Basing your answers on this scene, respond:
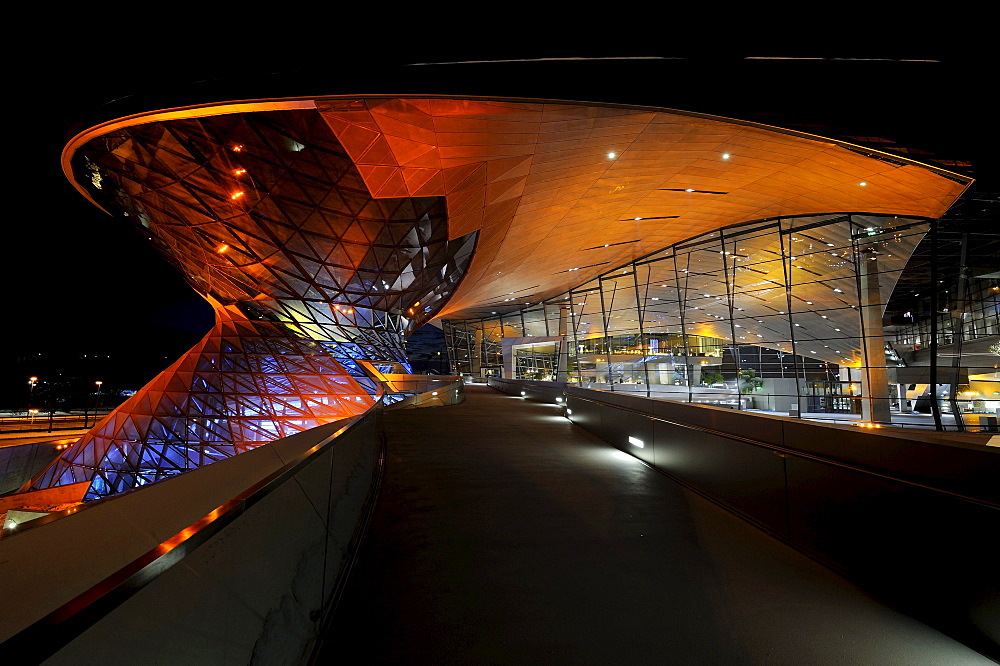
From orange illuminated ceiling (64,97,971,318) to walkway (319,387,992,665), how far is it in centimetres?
624

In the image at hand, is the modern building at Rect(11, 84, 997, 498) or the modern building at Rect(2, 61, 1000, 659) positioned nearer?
the modern building at Rect(2, 61, 1000, 659)

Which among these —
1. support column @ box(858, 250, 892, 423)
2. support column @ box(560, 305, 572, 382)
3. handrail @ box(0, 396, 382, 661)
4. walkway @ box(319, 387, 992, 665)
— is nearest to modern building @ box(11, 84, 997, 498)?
support column @ box(858, 250, 892, 423)

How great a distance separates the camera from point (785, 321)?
20.1m

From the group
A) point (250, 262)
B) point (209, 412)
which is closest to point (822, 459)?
point (209, 412)

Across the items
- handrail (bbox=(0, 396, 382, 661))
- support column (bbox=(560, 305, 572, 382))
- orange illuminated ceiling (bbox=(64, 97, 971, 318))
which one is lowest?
handrail (bbox=(0, 396, 382, 661))

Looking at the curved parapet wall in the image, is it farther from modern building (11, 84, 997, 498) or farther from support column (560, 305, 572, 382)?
support column (560, 305, 572, 382)

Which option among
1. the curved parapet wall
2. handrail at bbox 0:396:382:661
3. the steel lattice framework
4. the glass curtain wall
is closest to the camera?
handrail at bbox 0:396:382:661

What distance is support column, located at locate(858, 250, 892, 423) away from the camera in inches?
660

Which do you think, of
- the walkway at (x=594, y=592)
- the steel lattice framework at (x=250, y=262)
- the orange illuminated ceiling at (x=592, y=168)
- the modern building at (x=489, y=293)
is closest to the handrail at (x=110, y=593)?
the modern building at (x=489, y=293)

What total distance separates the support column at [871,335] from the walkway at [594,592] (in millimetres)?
14982

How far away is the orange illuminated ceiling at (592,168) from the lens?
380 inches

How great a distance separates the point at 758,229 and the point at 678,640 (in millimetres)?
20202

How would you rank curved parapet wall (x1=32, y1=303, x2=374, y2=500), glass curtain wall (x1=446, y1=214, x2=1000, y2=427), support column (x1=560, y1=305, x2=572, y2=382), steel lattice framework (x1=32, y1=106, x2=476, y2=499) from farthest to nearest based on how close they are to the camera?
1. support column (x1=560, y1=305, x2=572, y2=382)
2. curved parapet wall (x1=32, y1=303, x2=374, y2=500)
3. glass curtain wall (x1=446, y1=214, x2=1000, y2=427)
4. steel lattice framework (x1=32, y1=106, x2=476, y2=499)

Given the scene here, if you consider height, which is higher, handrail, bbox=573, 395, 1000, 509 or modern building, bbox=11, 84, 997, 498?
modern building, bbox=11, 84, 997, 498
